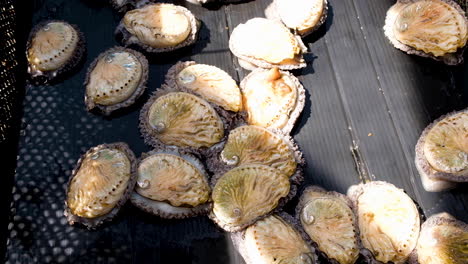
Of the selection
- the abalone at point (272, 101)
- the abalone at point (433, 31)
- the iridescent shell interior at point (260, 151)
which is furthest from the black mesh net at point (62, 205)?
the abalone at point (433, 31)

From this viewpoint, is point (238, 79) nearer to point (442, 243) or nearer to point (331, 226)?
point (331, 226)

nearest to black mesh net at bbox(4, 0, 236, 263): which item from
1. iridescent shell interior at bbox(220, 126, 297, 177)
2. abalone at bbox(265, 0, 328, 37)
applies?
iridescent shell interior at bbox(220, 126, 297, 177)

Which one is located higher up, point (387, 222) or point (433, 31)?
point (433, 31)

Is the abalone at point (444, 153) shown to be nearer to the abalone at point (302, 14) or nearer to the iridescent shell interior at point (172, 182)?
the abalone at point (302, 14)

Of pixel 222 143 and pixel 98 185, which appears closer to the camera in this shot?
pixel 98 185

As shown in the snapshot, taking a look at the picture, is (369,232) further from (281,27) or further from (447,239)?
(281,27)

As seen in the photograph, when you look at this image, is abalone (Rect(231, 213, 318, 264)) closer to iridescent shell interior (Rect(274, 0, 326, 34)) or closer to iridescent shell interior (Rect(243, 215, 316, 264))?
iridescent shell interior (Rect(243, 215, 316, 264))

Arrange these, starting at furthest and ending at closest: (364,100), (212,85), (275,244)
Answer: (364,100)
(212,85)
(275,244)

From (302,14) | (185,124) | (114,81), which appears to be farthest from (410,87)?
(114,81)
